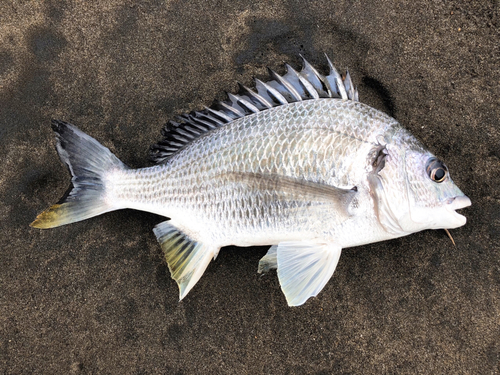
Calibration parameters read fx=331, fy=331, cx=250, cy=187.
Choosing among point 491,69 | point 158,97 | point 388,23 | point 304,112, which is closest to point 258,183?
point 304,112

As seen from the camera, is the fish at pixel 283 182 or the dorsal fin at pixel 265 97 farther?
the dorsal fin at pixel 265 97

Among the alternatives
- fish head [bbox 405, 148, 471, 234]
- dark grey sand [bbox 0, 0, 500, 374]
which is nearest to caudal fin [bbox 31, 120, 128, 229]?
dark grey sand [bbox 0, 0, 500, 374]

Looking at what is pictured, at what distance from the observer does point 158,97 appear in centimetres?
220

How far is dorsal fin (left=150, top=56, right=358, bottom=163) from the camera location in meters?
1.79

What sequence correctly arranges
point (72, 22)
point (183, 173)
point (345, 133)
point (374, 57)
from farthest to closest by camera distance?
1. point (72, 22)
2. point (374, 57)
3. point (183, 173)
4. point (345, 133)

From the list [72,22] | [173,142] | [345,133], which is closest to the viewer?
[345,133]

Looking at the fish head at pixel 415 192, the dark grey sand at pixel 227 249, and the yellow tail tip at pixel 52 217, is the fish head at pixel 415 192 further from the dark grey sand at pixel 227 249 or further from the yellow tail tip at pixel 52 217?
the yellow tail tip at pixel 52 217

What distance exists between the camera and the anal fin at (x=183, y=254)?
6.13 feet

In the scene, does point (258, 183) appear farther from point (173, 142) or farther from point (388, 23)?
point (388, 23)

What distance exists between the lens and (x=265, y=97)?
1838 mm

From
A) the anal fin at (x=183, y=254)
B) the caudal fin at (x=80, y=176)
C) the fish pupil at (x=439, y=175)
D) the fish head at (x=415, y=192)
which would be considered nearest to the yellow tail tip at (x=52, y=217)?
the caudal fin at (x=80, y=176)

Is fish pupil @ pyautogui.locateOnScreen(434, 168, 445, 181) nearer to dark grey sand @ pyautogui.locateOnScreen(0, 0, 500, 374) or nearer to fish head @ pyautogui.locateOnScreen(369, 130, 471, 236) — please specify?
fish head @ pyautogui.locateOnScreen(369, 130, 471, 236)

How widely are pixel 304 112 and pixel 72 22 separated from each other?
173cm

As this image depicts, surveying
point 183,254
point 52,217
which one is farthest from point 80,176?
point 183,254
